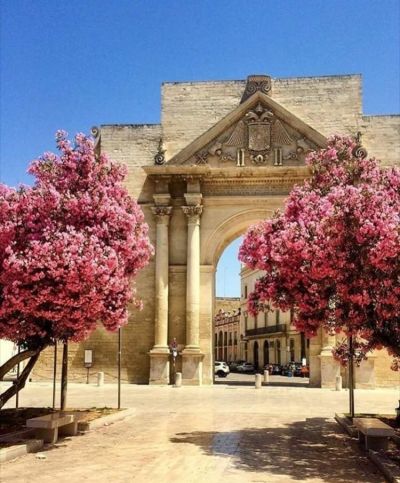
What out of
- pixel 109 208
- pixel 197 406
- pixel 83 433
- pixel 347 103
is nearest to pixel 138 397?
pixel 197 406

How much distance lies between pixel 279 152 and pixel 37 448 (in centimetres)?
1958

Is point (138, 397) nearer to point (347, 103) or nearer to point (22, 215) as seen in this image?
point (22, 215)

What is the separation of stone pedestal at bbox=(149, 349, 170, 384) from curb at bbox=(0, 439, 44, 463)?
15936 mm

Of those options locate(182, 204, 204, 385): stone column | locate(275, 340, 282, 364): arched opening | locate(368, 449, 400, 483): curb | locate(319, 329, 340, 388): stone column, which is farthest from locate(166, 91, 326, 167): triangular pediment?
locate(275, 340, 282, 364): arched opening

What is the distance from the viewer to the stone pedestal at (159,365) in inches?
1044

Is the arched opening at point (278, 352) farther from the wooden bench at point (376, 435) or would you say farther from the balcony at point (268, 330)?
the wooden bench at point (376, 435)

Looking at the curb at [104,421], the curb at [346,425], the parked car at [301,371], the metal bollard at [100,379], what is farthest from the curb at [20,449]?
the parked car at [301,371]

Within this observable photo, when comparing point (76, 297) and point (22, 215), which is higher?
point (22, 215)

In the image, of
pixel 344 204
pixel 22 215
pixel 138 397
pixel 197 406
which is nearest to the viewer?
pixel 344 204

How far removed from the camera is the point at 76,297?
1134 cm

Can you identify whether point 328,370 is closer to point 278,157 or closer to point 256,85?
point 278,157

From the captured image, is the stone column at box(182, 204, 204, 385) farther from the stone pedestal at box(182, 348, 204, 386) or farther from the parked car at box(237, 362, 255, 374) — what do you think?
the parked car at box(237, 362, 255, 374)

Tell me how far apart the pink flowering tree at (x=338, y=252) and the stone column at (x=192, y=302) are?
13699 millimetres

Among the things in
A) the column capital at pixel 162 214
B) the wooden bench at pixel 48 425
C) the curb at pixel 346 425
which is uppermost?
the column capital at pixel 162 214
